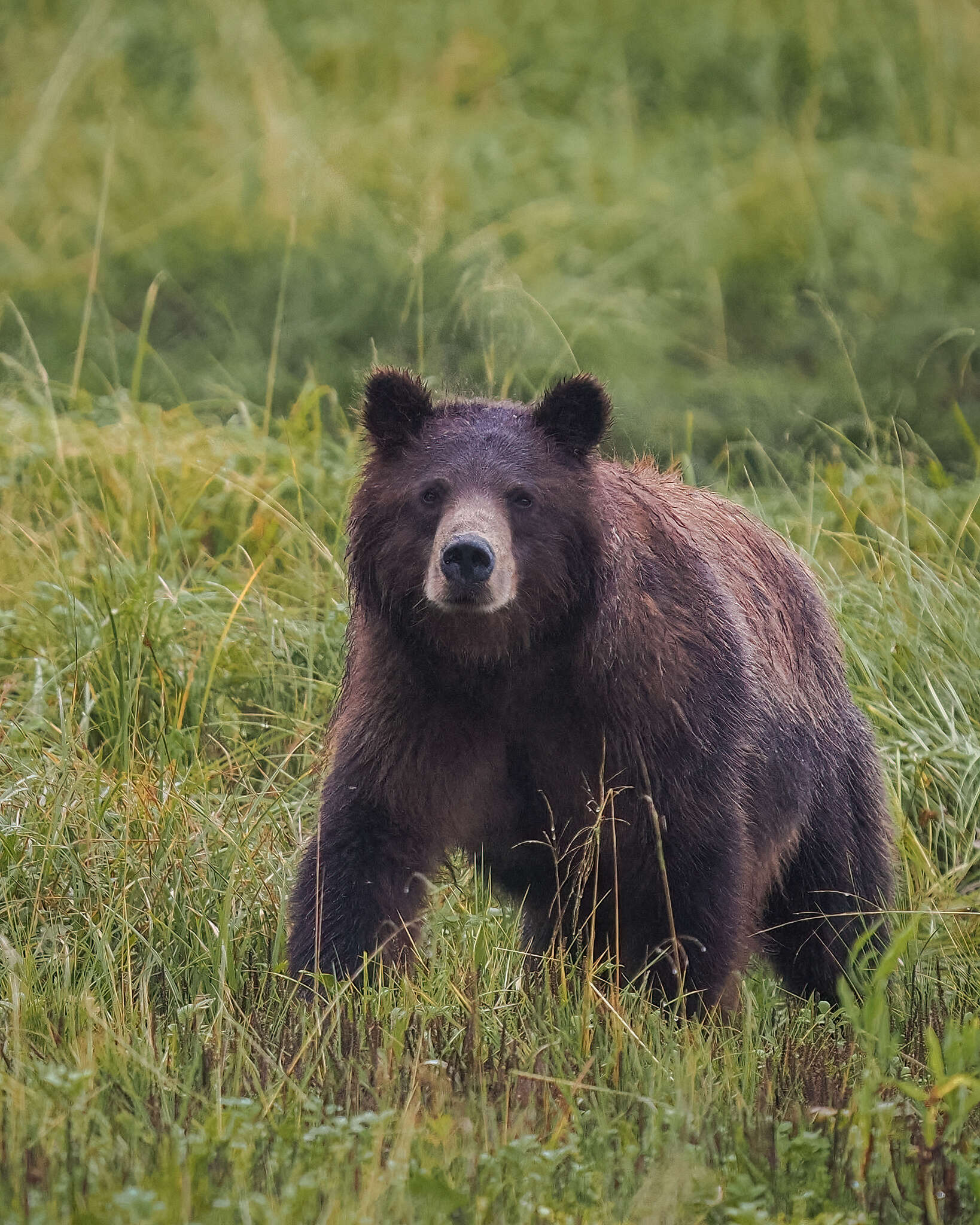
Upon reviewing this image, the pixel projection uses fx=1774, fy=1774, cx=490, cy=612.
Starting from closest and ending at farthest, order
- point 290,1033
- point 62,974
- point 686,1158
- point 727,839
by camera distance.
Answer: point 686,1158
point 290,1033
point 62,974
point 727,839

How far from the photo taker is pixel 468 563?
408 cm

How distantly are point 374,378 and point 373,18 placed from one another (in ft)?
33.6

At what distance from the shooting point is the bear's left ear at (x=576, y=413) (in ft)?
14.6

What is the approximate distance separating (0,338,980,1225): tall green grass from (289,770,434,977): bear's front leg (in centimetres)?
13

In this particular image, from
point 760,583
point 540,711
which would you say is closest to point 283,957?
point 540,711

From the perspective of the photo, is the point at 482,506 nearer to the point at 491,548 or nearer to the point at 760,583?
the point at 491,548

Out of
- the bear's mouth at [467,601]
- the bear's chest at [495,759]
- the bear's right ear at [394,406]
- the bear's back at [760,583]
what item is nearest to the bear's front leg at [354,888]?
the bear's chest at [495,759]

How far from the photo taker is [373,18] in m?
13.9

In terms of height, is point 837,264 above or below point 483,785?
above

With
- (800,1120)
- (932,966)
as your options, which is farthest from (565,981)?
(932,966)

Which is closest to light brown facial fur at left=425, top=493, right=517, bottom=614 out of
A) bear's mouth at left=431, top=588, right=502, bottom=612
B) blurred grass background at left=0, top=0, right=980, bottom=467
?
bear's mouth at left=431, top=588, right=502, bottom=612

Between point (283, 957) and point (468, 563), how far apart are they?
129cm

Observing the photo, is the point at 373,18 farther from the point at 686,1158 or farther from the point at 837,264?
the point at 686,1158

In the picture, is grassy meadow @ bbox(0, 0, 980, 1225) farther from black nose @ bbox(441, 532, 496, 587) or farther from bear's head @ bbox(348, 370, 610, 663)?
A: black nose @ bbox(441, 532, 496, 587)
